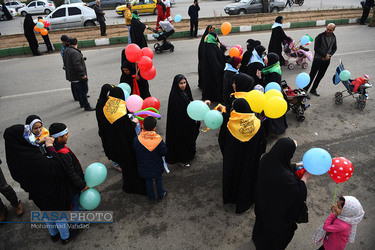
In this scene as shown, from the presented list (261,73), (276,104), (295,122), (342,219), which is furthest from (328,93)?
(342,219)

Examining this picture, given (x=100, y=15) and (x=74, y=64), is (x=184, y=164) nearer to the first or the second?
(x=74, y=64)

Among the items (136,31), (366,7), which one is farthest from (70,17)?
(366,7)

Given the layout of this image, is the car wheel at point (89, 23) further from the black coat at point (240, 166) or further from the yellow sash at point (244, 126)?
the yellow sash at point (244, 126)

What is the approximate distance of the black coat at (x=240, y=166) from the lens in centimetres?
345

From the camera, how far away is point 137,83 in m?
5.80

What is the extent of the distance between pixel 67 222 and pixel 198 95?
4.98 m

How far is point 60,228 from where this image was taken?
3.36 metres

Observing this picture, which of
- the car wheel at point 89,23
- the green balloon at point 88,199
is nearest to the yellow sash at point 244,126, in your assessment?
the green balloon at point 88,199

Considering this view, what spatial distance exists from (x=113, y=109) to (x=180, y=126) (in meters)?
1.23

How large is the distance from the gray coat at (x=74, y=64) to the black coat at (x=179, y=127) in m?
3.01

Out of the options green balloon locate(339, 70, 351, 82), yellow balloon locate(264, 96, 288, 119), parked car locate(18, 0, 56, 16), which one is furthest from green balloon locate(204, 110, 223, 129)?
parked car locate(18, 0, 56, 16)

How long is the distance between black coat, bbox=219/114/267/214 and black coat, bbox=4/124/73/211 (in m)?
2.14

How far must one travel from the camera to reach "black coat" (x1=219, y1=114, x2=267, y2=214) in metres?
3.45

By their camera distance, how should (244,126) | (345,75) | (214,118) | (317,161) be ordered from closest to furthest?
(317,161)
(244,126)
(214,118)
(345,75)
